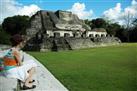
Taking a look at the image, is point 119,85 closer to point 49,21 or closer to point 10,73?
point 10,73

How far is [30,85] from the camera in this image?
6027mm

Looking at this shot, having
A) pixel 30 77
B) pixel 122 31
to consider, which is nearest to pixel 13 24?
pixel 122 31

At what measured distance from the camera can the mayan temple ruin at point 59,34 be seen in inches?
977

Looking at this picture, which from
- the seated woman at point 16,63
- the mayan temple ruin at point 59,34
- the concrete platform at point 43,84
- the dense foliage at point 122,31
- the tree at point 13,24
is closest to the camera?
the seated woman at point 16,63

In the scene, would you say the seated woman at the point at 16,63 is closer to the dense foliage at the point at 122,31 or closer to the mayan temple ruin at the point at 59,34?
the mayan temple ruin at the point at 59,34

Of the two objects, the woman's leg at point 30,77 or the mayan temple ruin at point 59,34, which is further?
the mayan temple ruin at point 59,34

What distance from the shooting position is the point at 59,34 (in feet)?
94.8

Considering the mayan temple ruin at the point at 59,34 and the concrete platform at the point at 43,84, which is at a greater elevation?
the mayan temple ruin at the point at 59,34

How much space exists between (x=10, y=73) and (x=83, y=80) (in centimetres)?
302

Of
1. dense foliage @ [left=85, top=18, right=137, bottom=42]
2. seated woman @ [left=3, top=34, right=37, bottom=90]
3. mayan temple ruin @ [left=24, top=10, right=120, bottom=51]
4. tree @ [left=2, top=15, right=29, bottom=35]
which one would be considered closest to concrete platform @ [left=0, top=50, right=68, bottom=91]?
seated woman @ [left=3, top=34, right=37, bottom=90]

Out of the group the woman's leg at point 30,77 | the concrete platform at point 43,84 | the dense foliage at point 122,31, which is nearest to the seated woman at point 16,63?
the woman's leg at point 30,77

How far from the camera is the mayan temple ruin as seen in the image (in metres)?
24.8

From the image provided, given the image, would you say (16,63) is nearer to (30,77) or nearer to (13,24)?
(30,77)

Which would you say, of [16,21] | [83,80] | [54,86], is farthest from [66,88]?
[16,21]
